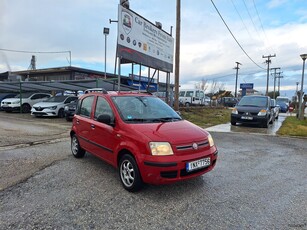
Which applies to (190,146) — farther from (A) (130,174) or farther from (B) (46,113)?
(B) (46,113)

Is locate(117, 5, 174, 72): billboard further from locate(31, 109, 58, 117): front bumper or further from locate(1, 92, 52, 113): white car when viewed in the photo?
locate(1, 92, 52, 113): white car

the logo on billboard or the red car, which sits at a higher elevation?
the logo on billboard

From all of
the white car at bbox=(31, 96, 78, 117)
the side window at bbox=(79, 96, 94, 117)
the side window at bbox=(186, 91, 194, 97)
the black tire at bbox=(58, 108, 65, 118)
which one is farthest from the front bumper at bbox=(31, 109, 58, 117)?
the side window at bbox=(186, 91, 194, 97)

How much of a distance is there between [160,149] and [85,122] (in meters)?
2.39

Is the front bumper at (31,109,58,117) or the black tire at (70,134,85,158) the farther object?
the front bumper at (31,109,58,117)

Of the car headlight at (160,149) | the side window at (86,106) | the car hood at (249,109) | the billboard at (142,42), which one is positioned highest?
the billboard at (142,42)

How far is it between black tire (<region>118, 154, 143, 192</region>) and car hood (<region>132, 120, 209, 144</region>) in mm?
485

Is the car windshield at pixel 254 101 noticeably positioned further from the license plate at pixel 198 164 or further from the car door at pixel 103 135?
the car door at pixel 103 135

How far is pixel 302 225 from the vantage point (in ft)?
10.0

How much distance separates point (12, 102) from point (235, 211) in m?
19.5

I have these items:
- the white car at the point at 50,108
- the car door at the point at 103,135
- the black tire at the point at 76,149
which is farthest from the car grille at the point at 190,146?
the white car at the point at 50,108

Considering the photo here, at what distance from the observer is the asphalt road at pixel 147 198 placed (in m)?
3.08

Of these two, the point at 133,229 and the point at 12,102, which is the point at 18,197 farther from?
the point at 12,102

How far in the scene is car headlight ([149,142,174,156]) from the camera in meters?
3.60
